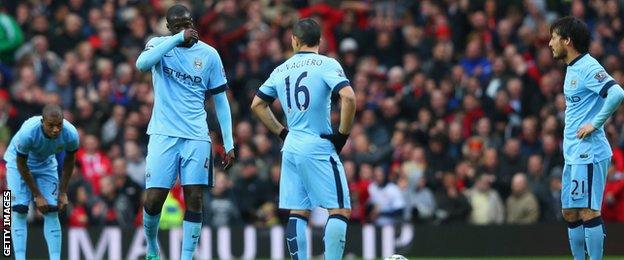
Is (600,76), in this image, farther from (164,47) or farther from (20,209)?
(20,209)

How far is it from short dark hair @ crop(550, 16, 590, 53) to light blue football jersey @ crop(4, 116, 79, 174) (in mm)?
5364

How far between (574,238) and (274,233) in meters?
8.11

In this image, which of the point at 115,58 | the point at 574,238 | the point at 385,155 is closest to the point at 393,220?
the point at 385,155

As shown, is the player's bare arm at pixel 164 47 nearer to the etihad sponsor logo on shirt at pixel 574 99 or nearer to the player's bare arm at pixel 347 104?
the player's bare arm at pixel 347 104

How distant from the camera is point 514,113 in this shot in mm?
23562

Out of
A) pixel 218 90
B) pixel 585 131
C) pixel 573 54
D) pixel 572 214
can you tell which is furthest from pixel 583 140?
pixel 218 90

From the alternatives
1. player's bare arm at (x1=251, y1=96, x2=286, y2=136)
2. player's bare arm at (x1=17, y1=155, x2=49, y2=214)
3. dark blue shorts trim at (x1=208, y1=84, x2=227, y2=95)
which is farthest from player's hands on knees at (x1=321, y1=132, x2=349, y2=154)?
player's bare arm at (x1=17, y1=155, x2=49, y2=214)

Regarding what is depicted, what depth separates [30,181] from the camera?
51.0 feet

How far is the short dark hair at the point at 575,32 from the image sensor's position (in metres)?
13.9

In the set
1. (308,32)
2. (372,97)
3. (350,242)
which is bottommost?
(350,242)

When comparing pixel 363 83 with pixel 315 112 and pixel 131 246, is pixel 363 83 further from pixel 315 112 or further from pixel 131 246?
pixel 315 112

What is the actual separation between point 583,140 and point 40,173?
6104 millimetres

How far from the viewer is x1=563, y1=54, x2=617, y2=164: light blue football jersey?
13789 mm

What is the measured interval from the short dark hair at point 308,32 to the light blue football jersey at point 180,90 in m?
1.11
